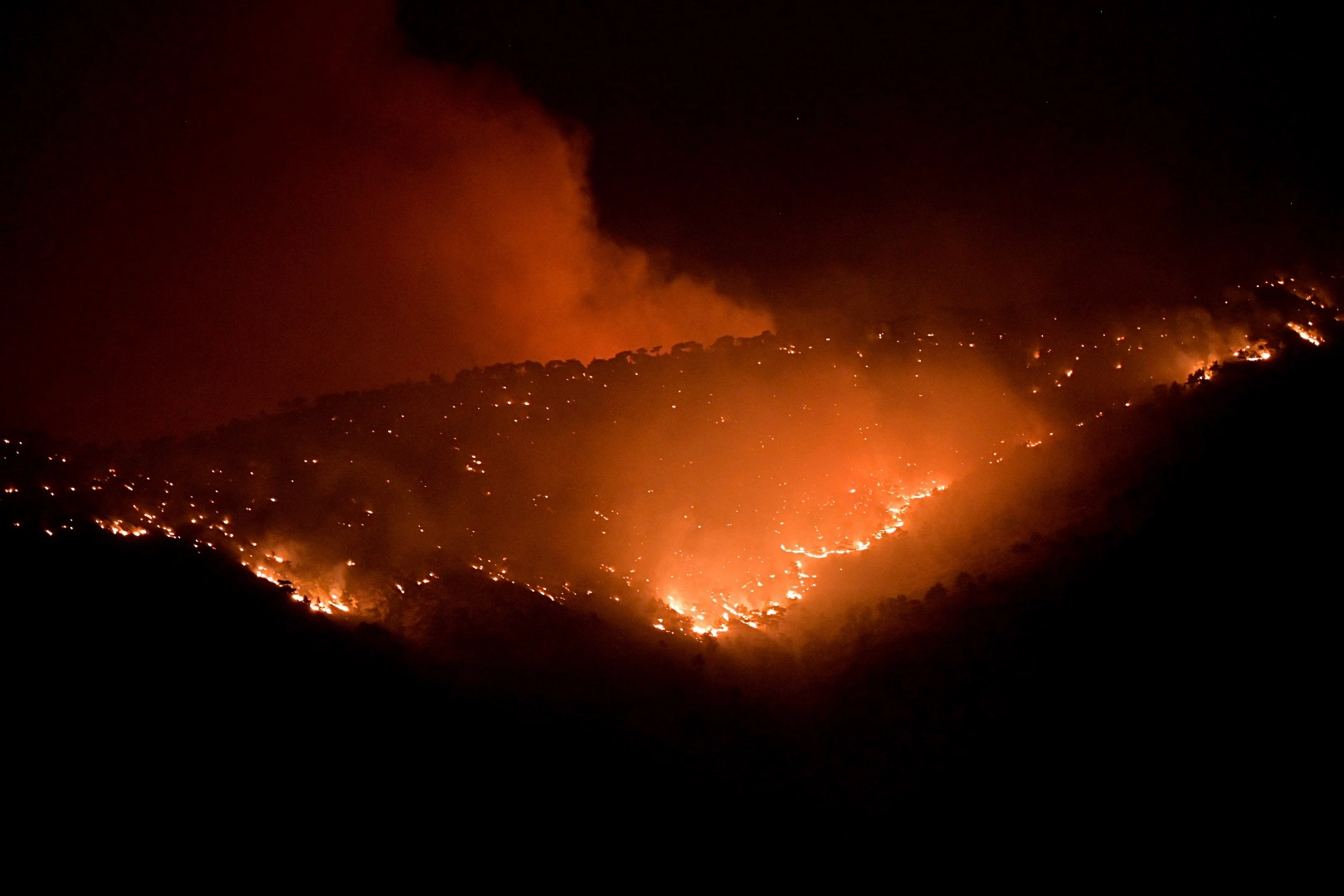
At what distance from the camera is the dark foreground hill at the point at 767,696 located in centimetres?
487

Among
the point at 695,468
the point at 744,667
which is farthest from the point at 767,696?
the point at 695,468

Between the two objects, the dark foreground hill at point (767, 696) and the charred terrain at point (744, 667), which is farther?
the charred terrain at point (744, 667)

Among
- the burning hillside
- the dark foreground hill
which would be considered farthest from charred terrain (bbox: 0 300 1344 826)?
the burning hillside

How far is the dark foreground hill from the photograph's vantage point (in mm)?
4867

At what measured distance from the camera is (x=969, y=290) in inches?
558

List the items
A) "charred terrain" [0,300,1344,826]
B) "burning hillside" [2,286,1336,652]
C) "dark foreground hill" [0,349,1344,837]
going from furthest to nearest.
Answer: "burning hillside" [2,286,1336,652]
"charred terrain" [0,300,1344,826]
"dark foreground hill" [0,349,1344,837]

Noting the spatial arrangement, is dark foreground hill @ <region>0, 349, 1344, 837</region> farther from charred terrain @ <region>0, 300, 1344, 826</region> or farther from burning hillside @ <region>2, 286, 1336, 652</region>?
burning hillside @ <region>2, 286, 1336, 652</region>

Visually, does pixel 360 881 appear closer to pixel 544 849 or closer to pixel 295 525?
pixel 544 849

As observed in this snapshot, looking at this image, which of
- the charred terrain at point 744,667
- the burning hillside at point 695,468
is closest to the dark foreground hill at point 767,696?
the charred terrain at point 744,667

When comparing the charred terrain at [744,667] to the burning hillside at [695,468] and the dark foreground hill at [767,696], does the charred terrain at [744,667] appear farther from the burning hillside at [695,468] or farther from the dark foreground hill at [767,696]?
the burning hillside at [695,468]

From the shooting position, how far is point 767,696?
669cm

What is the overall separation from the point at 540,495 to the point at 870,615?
381cm

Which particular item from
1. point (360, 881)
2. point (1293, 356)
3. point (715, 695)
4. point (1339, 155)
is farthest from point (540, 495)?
point (1339, 155)

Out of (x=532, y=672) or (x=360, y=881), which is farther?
(x=532, y=672)
